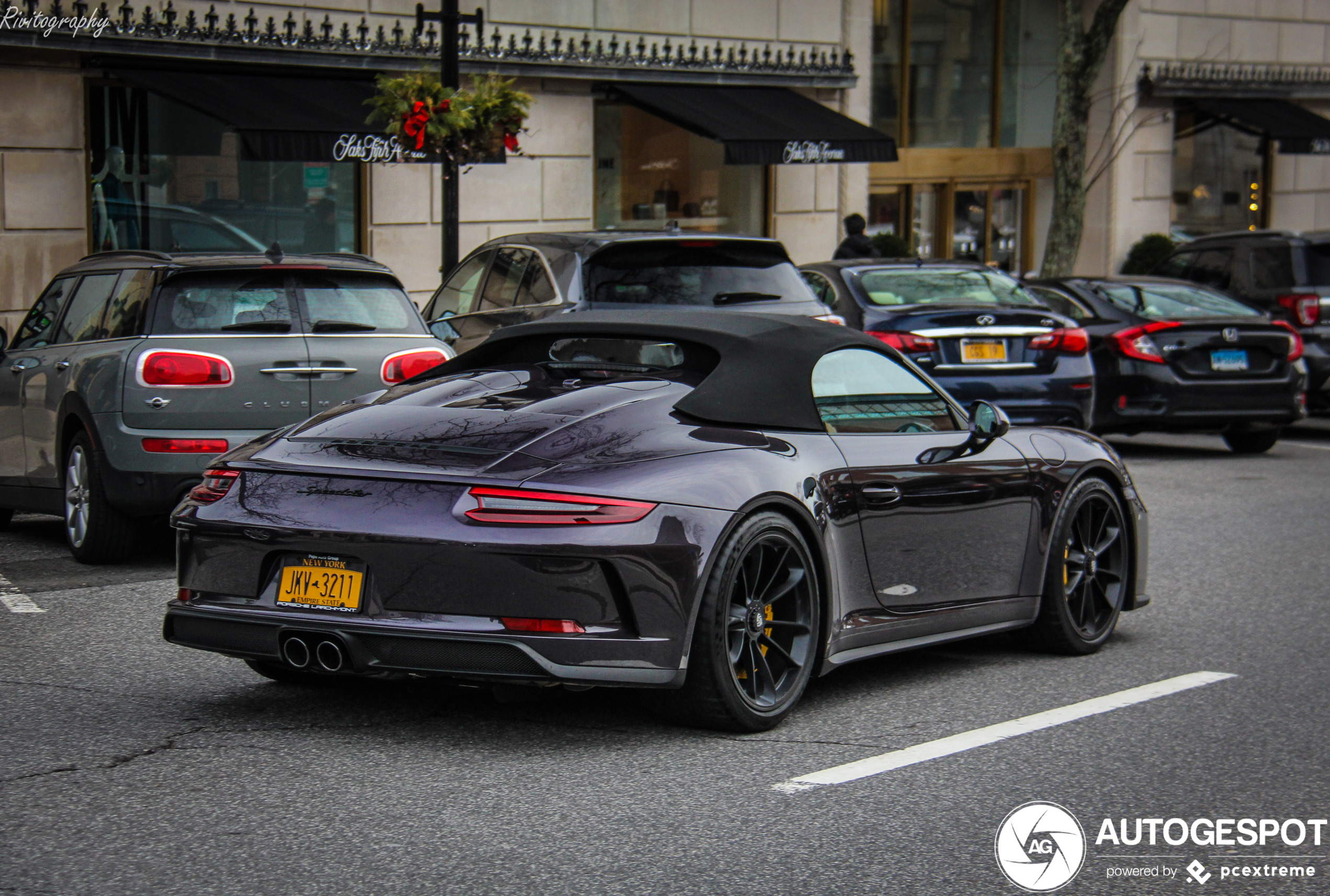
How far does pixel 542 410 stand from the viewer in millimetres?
5410

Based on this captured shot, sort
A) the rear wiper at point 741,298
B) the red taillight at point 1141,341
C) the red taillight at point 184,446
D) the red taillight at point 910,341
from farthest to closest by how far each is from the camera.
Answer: the red taillight at point 1141,341 → the red taillight at point 910,341 → the rear wiper at point 741,298 → the red taillight at point 184,446

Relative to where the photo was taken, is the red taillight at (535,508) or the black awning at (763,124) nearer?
the red taillight at (535,508)

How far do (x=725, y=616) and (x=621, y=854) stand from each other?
1.13m

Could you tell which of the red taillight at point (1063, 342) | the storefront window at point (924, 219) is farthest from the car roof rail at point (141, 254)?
the storefront window at point (924, 219)

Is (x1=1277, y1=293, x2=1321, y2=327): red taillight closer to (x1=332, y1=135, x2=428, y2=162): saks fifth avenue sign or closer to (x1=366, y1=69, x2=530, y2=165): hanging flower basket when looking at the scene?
(x1=366, y1=69, x2=530, y2=165): hanging flower basket

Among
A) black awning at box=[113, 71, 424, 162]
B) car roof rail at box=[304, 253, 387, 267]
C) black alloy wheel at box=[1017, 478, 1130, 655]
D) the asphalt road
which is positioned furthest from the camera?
black awning at box=[113, 71, 424, 162]

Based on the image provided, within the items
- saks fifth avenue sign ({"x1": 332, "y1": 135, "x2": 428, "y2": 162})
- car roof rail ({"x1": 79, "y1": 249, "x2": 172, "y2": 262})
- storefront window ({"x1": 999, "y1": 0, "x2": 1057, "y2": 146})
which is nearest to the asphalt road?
car roof rail ({"x1": 79, "y1": 249, "x2": 172, "y2": 262})

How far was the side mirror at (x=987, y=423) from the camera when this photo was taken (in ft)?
21.0

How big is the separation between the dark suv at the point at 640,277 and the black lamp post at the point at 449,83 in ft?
8.15

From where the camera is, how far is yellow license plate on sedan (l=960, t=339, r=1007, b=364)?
12.7 meters

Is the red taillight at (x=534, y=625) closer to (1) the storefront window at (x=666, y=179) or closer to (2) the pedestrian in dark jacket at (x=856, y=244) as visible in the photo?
(2) the pedestrian in dark jacket at (x=856, y=244)

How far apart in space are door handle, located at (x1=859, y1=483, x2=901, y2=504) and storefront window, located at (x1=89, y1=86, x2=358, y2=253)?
42.1 ft

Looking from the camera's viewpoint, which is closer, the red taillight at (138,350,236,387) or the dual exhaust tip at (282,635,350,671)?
the dual exhaust tip at (282,635,350,671)

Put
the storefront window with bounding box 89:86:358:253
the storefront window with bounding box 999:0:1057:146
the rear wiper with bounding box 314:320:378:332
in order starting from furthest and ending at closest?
the storefront window with bounding box 999:0:1057:146, the storefront window with bounding box 89:86:358:253, the rear wiper with bounding box 314:320:378:332
